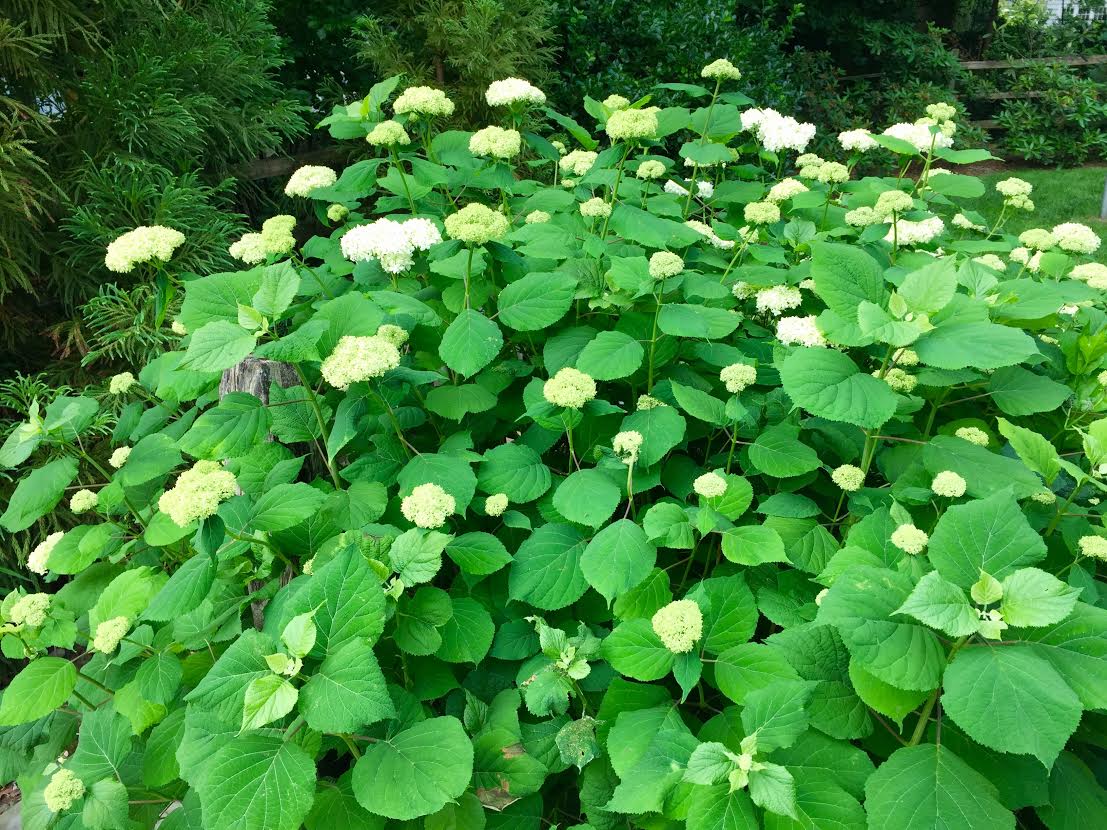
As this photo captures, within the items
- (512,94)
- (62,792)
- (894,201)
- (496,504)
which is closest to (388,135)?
(512,94)

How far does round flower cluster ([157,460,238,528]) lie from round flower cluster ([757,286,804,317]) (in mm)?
1283

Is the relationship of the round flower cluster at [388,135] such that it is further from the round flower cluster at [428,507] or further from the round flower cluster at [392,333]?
the round flower cluster at [428,507]

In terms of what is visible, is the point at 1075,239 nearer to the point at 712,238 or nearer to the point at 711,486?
the point at 712,238

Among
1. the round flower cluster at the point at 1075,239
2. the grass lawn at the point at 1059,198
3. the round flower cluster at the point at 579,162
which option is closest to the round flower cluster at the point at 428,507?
the round flower cluster at the point at 579,162

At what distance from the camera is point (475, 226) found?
1.51m

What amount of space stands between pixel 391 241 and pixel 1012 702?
62.4 inches

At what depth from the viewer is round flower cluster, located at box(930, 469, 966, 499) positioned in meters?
1.21

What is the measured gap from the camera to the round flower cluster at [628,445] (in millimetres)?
1391

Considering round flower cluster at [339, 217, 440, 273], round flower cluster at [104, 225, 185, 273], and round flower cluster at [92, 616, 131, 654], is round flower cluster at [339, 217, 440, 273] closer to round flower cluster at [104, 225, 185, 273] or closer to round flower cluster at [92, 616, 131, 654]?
round flower cluster at [104, 225, 185, 273]

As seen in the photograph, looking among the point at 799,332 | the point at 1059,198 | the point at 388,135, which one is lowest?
the point at 1059,198

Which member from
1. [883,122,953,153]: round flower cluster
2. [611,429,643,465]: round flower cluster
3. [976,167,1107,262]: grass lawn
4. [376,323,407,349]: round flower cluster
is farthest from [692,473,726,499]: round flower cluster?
[976,167,1107,262]: grass lawn

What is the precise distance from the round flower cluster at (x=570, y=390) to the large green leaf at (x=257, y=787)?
29.7 inches

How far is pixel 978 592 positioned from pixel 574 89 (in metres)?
6.41

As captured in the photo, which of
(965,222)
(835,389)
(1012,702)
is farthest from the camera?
(965,222)
